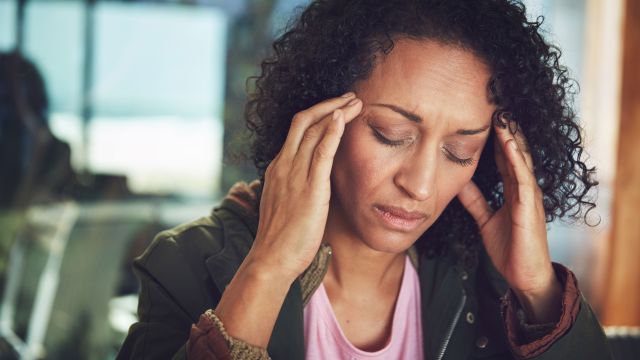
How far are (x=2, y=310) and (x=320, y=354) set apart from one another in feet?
6.46

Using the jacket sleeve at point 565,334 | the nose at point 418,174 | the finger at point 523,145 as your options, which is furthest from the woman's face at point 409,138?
the jacket sleeve at point 565,334

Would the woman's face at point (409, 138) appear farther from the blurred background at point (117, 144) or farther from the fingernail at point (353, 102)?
the blurred background at point (117, 144)

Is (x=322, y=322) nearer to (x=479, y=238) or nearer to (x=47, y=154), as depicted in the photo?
(x=479, y=238)

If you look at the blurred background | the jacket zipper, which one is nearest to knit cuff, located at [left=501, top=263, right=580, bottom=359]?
the jacket zipper

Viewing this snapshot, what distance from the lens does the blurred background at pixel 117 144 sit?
3.16m

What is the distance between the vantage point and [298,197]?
1.53m

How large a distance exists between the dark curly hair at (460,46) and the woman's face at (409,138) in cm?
4

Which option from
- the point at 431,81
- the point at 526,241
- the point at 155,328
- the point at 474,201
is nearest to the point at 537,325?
the point at 526,241

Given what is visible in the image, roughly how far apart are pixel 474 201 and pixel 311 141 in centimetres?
56

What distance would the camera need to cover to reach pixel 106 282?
3.27 metres

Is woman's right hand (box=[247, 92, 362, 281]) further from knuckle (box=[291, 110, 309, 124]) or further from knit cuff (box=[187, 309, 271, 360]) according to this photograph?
knit cuff (box=[187, 309, 271, 360])

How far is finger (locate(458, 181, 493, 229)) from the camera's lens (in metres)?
1.91

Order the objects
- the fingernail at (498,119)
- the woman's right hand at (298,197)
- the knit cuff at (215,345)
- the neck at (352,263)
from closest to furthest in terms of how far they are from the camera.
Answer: the knit cuff at (215,345) → the woman's right hand at (298,197) → the fingernail at (498,119) → the neck at (352,263)

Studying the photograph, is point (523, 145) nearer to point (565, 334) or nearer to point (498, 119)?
point (498, 119)
